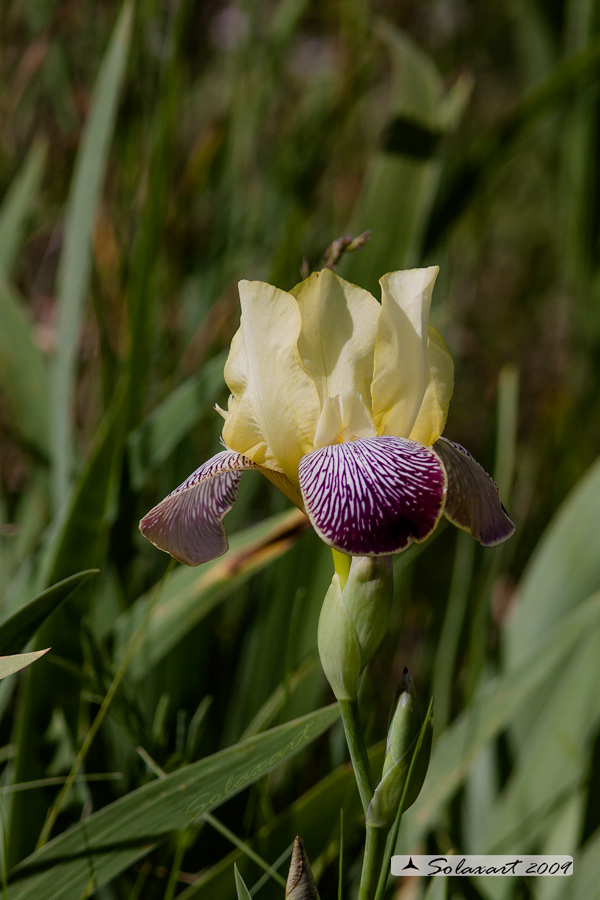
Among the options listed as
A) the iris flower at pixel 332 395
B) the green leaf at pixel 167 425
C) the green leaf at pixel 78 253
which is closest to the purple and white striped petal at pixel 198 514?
the iris flower at pixel 332 395

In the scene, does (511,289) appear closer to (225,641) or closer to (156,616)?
(225,641)

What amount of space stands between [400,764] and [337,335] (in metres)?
0.23

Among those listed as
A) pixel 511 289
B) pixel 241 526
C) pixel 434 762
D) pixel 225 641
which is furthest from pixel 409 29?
pixel 434 762

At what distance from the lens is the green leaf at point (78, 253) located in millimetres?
767

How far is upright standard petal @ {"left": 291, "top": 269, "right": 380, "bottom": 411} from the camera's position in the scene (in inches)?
16.5

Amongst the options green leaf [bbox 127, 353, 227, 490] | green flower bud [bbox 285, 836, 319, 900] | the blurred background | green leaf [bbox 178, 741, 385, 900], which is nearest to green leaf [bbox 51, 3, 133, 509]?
the blurred background

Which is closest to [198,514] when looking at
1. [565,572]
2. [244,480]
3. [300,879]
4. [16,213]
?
[300,879]

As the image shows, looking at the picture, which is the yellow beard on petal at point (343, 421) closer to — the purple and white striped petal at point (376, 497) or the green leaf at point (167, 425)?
the purple and white striped petal at point (376, 497)

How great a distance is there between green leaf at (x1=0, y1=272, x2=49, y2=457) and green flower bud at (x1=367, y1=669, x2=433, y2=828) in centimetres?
57

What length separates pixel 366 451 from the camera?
0.39m

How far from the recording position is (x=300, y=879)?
0.36 metres

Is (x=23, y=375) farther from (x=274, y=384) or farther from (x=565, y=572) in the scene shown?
(x=565, y=572)

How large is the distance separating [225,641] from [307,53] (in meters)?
1.72

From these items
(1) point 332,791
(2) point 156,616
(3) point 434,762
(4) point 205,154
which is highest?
(4) point 205,154
